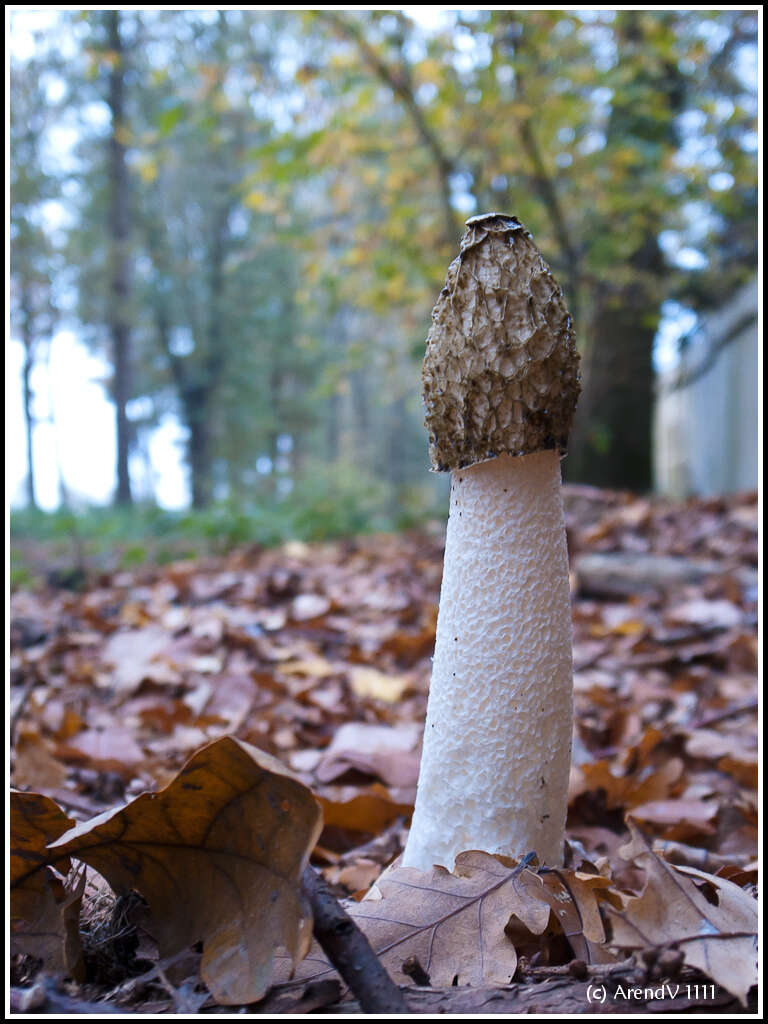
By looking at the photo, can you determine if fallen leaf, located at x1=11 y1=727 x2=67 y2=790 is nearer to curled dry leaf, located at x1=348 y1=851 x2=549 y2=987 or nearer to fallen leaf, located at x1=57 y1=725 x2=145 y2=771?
fallen leaf, located at x1=57 y1=725 x2=145 y2=771


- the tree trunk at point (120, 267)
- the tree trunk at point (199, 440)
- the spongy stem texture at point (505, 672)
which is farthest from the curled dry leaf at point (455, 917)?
the tree trunk at point (199, 440)

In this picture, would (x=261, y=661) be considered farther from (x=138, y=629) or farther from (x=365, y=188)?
(x=365, y=188)

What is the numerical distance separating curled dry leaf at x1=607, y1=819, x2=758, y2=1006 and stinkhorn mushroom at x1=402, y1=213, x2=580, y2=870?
0.40 meters

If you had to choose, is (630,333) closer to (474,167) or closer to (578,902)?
(474,167)

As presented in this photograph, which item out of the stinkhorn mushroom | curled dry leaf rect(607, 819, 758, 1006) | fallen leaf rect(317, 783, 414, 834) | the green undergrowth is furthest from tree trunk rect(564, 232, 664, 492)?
curled dry leaf rect(607, 819, 758, 1006)

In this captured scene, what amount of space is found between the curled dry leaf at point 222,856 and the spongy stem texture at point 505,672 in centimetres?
59

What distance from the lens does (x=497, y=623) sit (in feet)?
5.16

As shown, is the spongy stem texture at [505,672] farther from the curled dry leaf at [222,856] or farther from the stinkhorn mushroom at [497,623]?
the curled dry leaf at [222,856]

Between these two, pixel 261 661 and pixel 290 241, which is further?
pixel 290 241

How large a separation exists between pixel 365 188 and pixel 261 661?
16.8 ft

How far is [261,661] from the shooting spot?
147 inches

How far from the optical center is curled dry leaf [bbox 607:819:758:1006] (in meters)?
1.07

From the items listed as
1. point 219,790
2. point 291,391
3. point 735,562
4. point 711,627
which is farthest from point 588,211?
point 291,391

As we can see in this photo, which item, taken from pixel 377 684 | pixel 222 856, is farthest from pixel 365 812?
pixel 377 684
